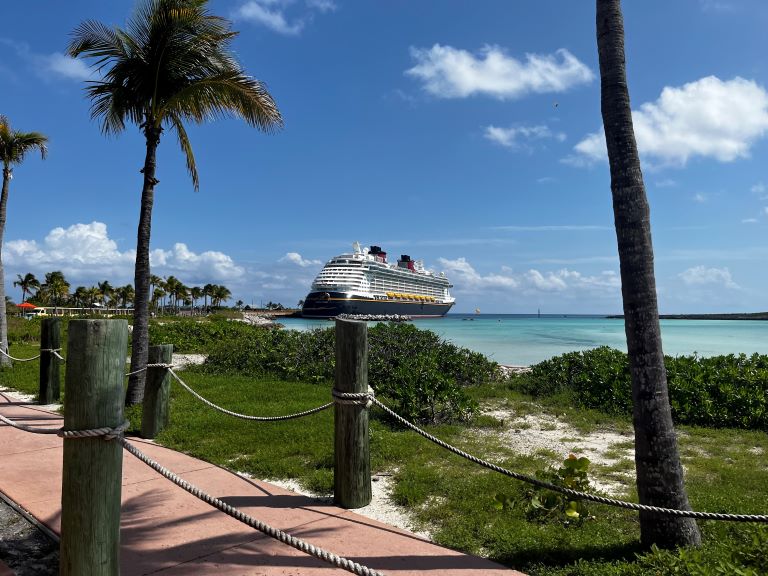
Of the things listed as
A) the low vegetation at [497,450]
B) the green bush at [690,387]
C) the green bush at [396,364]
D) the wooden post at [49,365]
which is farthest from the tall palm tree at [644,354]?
the wooden post at [49,365]

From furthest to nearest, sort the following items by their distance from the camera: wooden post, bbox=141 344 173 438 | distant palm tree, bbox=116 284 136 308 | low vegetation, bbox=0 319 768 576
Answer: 1. distant palm tree, bbox=116 284 136 308
2. wooden post, bbox=141 344 173 438
3. low vegetation, bbox=0 319 768 576

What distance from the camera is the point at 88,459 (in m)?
2.19

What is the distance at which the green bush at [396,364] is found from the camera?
7.03m

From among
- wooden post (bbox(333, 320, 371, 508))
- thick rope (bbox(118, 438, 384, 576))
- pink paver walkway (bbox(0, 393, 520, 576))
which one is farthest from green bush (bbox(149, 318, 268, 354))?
thick rope (bbox(118, 438, 384, 576))

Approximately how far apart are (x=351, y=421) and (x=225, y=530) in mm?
1063

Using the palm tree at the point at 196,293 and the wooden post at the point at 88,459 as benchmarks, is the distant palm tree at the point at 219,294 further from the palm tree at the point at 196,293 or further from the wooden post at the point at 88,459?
the wooden post at the point at 88,459

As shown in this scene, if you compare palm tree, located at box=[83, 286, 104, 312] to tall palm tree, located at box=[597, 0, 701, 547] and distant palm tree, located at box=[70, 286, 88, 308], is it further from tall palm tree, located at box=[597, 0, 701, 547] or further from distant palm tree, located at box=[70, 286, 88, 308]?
tall palm tree, located at box=[597, 0, 701, 547]

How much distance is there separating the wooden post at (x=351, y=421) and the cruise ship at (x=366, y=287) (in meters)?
60.9

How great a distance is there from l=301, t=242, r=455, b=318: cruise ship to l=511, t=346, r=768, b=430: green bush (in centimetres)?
5583

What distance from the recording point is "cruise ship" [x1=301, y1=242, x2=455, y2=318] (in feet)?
216

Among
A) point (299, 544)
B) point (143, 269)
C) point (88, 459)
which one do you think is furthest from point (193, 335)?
point (299, 544)

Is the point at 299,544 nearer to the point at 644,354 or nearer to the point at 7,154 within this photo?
the point at 644,354

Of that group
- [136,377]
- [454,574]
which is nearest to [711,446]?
[454,574]

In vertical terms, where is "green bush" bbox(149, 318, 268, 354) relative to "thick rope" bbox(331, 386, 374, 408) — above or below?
below
